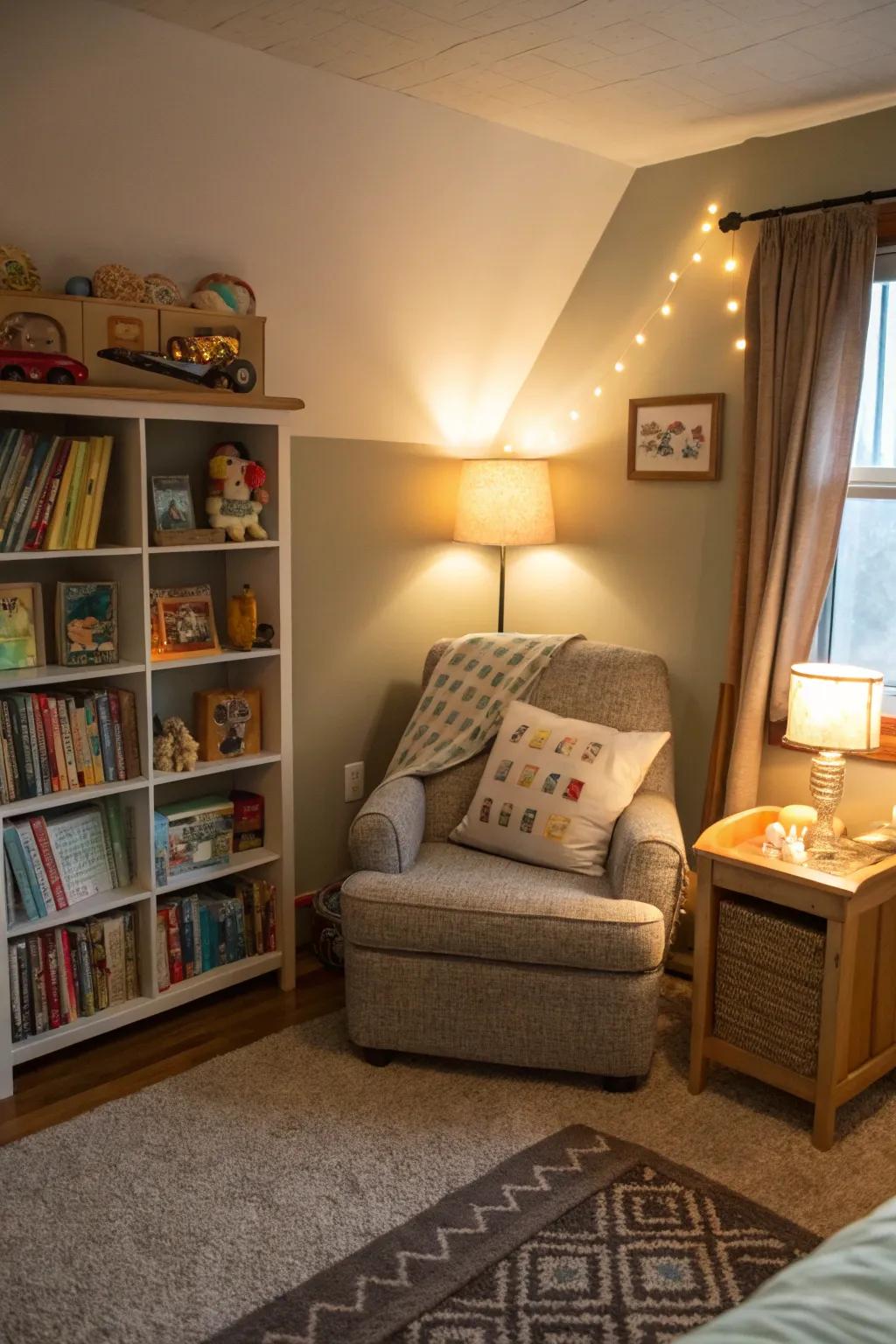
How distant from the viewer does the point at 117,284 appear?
2.56 metres

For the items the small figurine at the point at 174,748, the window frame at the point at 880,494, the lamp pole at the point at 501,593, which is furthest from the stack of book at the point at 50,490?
the window frame at the point at 880,494

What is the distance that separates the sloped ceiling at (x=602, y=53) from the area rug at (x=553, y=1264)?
88.5 inches

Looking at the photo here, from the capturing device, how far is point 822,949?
A: 2.41 meters

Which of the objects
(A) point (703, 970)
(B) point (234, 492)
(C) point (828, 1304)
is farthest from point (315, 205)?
(C) point (828, 1304)

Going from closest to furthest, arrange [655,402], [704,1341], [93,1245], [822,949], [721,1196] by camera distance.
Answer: [704,1341] < [93,1245] < [721,1196] < [822,949] < [655,402]

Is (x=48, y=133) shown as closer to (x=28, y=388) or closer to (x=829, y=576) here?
(x=28, y=388)

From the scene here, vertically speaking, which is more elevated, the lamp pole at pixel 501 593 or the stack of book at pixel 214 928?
the lamp pole at pixel 501 593

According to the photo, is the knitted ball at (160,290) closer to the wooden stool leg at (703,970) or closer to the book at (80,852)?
the book at (80,852)

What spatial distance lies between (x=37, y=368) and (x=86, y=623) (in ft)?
1.92

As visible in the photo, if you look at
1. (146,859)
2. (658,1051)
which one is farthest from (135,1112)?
(658,1051)

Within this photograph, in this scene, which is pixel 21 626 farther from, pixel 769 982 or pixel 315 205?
pixel 769 982

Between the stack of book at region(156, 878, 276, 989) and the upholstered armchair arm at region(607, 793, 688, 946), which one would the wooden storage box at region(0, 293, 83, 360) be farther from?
the upholstered armchair arm at region(607, 793, 688, 946)

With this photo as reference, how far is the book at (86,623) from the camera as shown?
268cm

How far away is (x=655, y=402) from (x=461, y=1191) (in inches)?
83.8
